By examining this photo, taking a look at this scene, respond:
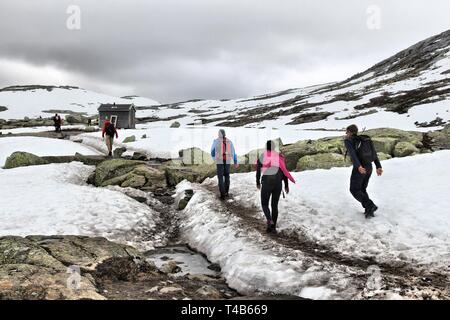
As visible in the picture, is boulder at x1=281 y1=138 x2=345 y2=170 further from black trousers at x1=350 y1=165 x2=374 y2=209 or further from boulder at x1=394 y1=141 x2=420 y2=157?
black trousers at x1=350 y1=165 x2=374 y2=209

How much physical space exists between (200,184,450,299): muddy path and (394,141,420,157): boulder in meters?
12.4

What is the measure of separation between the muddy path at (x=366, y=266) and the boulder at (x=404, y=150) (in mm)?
12434

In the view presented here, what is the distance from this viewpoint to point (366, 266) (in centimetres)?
830

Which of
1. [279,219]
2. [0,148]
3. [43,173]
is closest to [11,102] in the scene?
[0,148]

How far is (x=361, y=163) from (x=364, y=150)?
1.33 ft

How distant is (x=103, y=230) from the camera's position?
1180 centimetres

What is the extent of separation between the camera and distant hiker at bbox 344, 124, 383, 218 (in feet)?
35.1

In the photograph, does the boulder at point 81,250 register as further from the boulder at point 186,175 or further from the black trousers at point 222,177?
the boulder at point 186,175

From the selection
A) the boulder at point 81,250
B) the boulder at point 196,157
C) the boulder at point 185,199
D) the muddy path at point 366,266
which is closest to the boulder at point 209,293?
the boulder at point 81,250

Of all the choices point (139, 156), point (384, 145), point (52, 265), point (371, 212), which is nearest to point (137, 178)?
point (139, 156)

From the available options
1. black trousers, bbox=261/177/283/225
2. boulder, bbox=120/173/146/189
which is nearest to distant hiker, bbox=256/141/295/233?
black trousers, bbox=261/177/283/225

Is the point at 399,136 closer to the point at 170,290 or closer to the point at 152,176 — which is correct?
the point at 152,176

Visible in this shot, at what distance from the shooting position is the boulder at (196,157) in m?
25.6

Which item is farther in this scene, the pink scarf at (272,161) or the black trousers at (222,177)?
the black trousers at (222,177)
